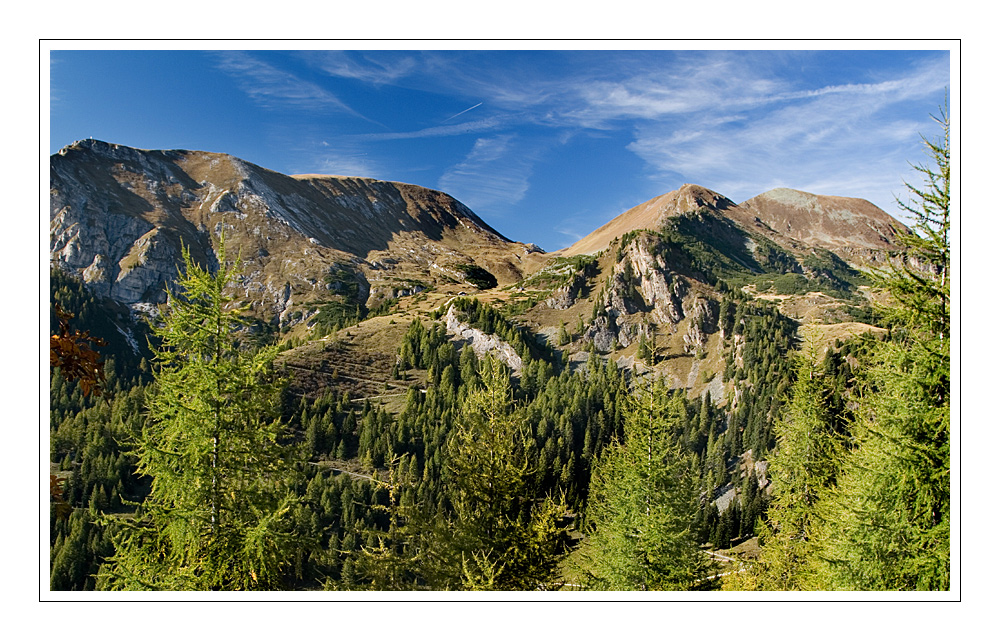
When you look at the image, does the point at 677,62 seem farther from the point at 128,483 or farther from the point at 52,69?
the point at 128,483

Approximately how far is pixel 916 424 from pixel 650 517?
6.53 metres

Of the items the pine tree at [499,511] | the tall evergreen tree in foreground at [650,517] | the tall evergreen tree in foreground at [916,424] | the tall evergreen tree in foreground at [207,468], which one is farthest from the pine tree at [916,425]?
the tall evergreen tree in foreground at [207,468]

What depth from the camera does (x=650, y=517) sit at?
14.2 metres

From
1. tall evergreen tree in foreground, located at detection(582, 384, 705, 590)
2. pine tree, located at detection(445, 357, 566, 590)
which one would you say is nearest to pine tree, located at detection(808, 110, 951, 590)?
tall evergreen tree in foreground, located at detection(582, 384, 705, 590)

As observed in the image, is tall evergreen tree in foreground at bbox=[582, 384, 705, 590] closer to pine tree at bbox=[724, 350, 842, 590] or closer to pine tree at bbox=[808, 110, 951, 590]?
pine tree at bbox=[808, 110, 951, 590]

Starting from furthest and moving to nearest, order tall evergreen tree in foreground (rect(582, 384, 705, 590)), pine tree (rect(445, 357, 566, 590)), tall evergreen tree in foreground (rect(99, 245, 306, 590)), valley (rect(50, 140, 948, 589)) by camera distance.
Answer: valley (rect(50, 140, 948, 589)) < pine tree (rect(445, 357, 566, 590)) < tall evergreen tree in foreground (rect(582, 384, 705, 590)) < tall evergreen tree in foreground (rect(99, 245, 306, 590))

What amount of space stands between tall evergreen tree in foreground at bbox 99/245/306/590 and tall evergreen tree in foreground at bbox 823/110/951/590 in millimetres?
11496

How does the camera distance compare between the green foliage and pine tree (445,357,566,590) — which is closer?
the green foliage

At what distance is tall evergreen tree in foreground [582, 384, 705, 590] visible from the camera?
46.6ft

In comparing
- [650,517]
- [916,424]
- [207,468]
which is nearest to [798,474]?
[650,517]

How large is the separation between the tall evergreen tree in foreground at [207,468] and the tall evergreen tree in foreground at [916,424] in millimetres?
11496

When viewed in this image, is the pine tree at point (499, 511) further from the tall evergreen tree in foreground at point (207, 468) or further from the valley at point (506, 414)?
the tall evergreen tree in foreground at point (207, 468)
